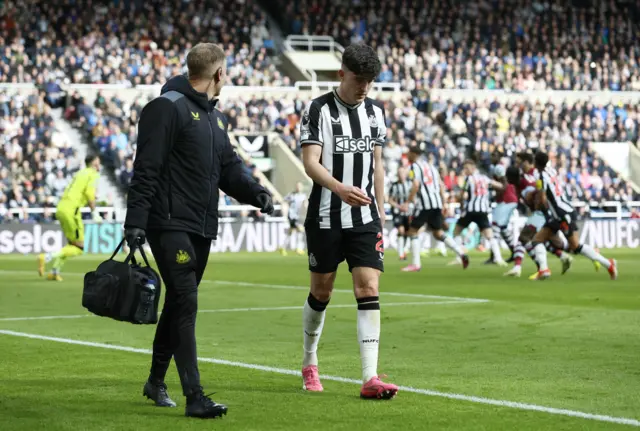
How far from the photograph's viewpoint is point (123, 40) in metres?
44.1

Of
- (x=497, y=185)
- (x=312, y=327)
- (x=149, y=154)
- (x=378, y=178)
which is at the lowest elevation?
(x=312, y=327)

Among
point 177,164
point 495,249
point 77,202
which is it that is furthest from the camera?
point 495,249

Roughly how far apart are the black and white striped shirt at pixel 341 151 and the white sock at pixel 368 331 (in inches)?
20.6

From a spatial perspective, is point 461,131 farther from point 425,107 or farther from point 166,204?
point 166,204

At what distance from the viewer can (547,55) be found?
52500 millimetres

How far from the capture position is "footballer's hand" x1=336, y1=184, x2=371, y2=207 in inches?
310

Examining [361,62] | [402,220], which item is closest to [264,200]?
[361,62]

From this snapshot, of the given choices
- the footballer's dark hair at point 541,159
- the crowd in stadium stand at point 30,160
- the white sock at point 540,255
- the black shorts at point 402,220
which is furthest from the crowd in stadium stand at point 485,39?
the footballer's dark hair at point 541,159

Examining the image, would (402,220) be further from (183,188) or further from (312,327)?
(183,188)

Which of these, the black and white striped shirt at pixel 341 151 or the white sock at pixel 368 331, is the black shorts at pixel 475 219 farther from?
the white sock at pixel 368 331

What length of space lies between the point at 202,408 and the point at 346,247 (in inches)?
65.6

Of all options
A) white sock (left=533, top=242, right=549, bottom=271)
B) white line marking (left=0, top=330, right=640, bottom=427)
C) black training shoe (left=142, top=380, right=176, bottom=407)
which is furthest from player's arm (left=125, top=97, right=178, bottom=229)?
white sock (left=533, top=242, right=549, bottom=271)

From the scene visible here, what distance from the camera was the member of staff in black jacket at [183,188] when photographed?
283 inches

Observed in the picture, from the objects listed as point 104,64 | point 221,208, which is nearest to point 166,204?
point 221,208
